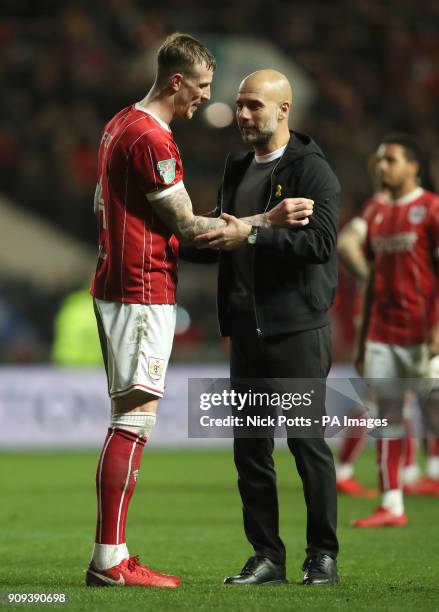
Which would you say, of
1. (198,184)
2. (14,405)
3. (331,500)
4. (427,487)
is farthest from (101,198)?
(198,184)

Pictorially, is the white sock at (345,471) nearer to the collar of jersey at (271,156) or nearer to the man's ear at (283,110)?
the collar of jersey at (271,156)

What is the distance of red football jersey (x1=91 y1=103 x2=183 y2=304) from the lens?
477 cm

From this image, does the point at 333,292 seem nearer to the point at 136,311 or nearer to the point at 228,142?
the point at 136,311

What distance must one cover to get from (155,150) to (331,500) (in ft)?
4.89

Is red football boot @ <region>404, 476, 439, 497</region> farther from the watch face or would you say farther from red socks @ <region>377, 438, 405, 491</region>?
the watch face

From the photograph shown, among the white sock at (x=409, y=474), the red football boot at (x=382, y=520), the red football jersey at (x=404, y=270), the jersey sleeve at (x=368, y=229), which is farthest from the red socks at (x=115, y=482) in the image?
the white sock at (x=409, y=474)

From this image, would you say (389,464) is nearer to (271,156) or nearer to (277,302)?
(277,302)

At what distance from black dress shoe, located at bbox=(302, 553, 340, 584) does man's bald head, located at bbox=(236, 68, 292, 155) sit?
1632 mm

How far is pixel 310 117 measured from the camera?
17.2 metres

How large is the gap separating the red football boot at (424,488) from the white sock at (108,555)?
16.2ft

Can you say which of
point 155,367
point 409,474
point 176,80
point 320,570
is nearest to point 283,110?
point 176,80

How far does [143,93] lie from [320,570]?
41.3 ft

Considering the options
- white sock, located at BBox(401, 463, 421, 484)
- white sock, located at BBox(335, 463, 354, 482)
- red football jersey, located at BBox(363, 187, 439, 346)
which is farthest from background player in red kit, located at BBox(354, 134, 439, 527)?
white sock, located at BBox(401, 463, 421, 484)

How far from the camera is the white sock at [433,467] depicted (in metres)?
9.72
